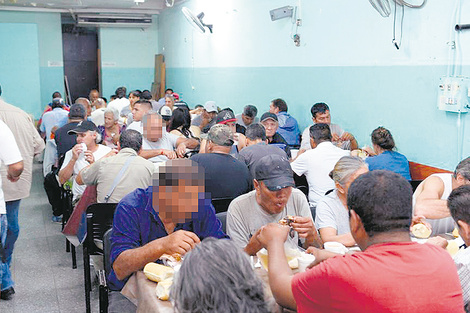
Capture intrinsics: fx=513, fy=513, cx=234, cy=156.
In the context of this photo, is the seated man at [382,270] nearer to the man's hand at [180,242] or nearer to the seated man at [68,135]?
the man's hand at [180,242]

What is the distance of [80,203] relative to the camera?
419 centimetres

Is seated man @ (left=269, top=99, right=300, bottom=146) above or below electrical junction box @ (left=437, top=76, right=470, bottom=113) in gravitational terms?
below

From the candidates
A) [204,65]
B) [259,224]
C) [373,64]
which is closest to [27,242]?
[259,224]

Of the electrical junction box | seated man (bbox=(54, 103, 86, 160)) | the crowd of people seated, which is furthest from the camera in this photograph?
seated man (bbox=(54, 103, 86, 160))

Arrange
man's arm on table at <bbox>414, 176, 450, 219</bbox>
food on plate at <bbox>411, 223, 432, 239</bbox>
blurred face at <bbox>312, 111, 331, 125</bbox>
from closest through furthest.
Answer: food on plate at <bbox>411, 223, 432, 239</bbox>
man's arm on table at <bbox>414, 176, 450, 219</bbox>
blurred face at <bbox>312, 111, 331, 125</bbox>

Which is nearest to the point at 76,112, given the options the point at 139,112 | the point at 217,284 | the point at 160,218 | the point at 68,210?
the point at 139,112

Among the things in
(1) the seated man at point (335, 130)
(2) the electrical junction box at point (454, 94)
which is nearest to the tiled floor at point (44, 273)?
(1) the seated man at point (335, 130)

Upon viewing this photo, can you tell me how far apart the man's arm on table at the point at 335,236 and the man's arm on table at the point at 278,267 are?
0.75 m

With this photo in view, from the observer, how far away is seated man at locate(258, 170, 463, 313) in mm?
1618

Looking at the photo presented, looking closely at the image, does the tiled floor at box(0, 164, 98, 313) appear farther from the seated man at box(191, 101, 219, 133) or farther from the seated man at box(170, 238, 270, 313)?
the seated man at box(170, 238, 270, 313)

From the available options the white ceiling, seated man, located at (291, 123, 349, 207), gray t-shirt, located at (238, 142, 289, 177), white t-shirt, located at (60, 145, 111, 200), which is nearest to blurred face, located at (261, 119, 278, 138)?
gray t-shirt, located at (238, 142, 289, 177)

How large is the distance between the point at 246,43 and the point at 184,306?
8203mm

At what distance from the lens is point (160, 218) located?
2445 mm

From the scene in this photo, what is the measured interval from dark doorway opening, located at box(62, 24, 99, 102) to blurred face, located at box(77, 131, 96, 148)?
12.1m
